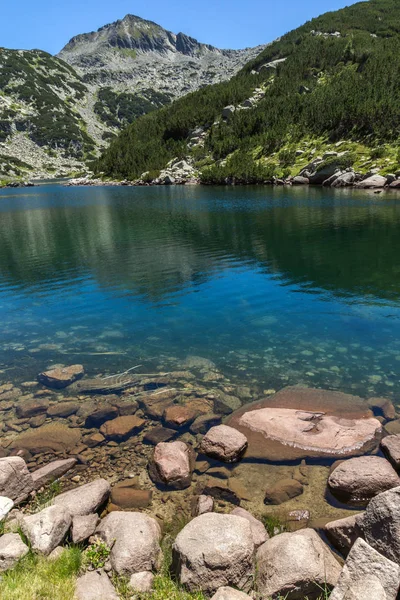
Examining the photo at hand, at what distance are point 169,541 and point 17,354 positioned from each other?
43.1 ft

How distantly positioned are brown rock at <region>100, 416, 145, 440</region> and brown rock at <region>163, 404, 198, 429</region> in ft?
2.87

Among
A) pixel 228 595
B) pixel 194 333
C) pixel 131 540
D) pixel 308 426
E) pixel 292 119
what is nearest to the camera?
pixel 228 595

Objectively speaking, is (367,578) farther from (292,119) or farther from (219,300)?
(292,119)

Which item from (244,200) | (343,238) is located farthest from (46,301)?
(244,200)

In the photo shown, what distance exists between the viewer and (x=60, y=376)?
1557 cm

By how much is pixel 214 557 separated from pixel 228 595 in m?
0.74

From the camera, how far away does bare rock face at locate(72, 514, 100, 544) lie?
24.9 feet

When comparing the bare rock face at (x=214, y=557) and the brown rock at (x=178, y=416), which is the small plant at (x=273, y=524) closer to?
the bare rock face at (x=214, y=557)

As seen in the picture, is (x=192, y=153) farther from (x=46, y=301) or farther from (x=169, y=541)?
(x=169, y=541)

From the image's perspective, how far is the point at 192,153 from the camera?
16362 centimetres

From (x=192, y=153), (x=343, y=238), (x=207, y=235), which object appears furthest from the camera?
(x=192, y=153)

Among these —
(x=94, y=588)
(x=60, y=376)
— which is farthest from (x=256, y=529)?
(x=60, y=376)

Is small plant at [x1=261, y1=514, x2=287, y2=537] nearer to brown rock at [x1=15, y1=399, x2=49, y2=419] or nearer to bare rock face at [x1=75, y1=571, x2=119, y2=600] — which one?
bare rock face at [x1=75, y1=571, x2=119, y2=600]

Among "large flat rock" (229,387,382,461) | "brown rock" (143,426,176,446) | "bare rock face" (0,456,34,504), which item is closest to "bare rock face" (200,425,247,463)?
"large flat rock" (229,387,382,461)
